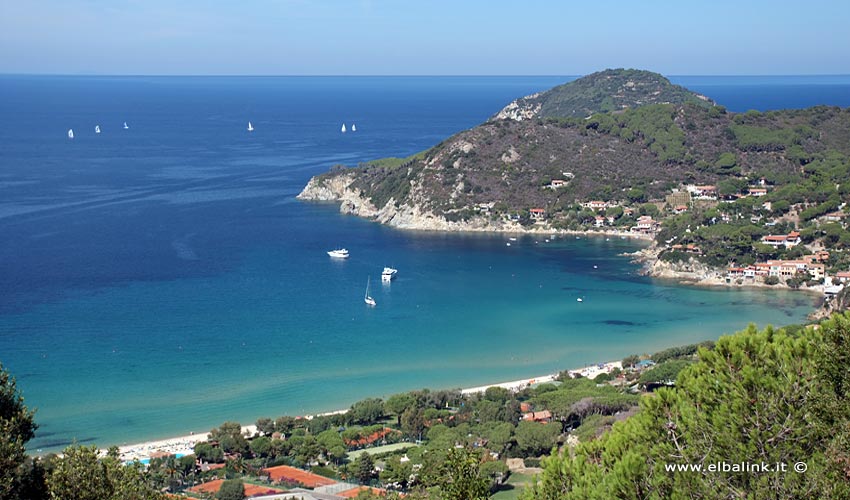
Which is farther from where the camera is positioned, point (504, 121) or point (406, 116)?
point (406, 116)

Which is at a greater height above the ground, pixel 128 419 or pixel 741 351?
pixel 741 351

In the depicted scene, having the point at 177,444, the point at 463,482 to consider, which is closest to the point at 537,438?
the point at 177,444

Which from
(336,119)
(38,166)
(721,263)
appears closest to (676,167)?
(721,263)

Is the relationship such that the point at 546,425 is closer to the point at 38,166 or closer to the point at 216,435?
the point at 216,435

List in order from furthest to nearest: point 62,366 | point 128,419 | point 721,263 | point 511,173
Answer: point 511,173 → point 721,263 → point 62,366 → point 128,419

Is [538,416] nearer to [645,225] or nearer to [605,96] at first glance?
[645,225]

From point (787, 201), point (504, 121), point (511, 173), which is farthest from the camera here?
point (504, 121)
